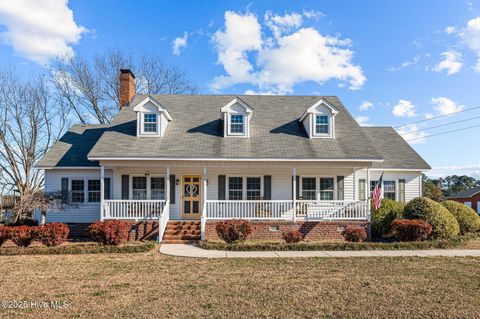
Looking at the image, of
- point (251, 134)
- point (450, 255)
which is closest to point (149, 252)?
point (251, 134)

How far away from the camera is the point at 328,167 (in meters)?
16.9

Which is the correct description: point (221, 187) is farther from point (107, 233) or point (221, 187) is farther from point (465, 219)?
point (465, 219)

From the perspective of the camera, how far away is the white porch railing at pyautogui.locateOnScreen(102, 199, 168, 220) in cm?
1587

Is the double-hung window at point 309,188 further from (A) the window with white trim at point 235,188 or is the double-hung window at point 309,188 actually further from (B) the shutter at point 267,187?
(A) the window with white trim at point 235,188

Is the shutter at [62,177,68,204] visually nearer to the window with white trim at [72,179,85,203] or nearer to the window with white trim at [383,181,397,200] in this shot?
the window with white trim at [72,179,85,203]

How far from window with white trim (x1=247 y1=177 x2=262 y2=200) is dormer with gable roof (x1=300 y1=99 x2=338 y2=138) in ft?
11.8

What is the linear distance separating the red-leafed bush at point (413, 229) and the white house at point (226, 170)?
7.07 ft

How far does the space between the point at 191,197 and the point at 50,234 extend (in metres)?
6.58

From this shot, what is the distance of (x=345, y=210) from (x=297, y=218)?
2254 mm

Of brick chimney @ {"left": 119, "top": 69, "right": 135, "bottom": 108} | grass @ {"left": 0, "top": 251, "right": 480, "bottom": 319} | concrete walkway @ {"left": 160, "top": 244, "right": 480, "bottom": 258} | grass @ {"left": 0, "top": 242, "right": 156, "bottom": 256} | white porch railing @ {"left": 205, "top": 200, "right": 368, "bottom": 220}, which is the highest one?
brick chimney @ {"left": 119, "top": 69, "right": 135, "bottom": 108}

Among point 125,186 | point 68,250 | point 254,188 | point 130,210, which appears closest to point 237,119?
point 254,188

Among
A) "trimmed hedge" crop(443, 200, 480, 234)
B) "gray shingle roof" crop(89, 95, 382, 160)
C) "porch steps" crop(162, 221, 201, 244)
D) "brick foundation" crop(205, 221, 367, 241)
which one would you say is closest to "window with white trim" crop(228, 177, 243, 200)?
"gray shingle roof" crop(89, 95, 382, 160)

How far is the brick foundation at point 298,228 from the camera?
15719mm

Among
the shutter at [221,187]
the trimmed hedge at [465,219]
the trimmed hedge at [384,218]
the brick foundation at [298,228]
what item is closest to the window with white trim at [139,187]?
the shutter at [221,187]
